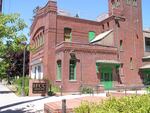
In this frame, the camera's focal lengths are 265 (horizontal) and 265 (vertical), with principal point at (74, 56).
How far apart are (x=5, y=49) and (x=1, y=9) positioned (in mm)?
1802

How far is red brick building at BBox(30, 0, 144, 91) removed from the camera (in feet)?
93.3

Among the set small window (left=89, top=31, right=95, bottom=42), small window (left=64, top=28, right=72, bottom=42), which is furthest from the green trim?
small window (left=89, top=31, right=95, bottom=42)

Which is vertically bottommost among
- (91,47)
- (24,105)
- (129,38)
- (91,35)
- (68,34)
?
(24,105)

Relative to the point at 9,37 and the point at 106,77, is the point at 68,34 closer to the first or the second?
the point at 106,77

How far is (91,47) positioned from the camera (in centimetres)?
2948

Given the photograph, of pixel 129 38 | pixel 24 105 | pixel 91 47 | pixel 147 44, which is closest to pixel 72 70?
pixel 91 47

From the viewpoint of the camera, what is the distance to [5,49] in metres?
11.3

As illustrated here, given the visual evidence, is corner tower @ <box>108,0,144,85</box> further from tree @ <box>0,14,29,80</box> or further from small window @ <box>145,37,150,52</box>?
tree @ <box>0,14,29,80</box>

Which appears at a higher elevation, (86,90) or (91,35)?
(91,35)

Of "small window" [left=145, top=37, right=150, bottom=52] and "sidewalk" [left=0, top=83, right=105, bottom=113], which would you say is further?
"small window" [left=145, top=37, right=150, bottom=52]

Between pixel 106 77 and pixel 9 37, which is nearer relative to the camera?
pixel 9 37

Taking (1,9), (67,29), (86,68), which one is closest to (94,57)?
(86,68)

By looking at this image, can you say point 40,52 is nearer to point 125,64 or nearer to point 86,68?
point 86,68

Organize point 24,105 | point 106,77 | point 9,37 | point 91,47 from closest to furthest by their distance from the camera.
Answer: point 9,37 < point 24,105 < point 91,47 < point 106,77
